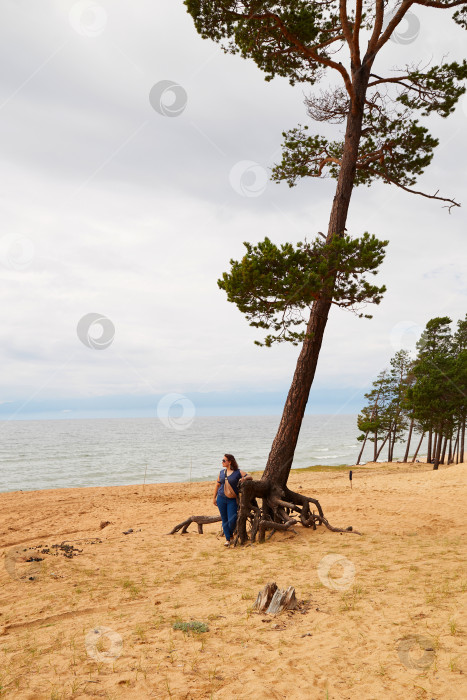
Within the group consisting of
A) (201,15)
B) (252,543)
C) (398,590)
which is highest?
(201,15)

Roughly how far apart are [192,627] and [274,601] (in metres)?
1.14

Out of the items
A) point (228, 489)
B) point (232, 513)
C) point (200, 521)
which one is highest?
point (228, 489)

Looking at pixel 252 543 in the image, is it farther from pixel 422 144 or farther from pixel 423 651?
pixel 422 144

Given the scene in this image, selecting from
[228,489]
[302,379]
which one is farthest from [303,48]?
[228,489]

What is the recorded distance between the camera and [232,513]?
10031mm

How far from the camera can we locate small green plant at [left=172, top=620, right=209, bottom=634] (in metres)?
5.02

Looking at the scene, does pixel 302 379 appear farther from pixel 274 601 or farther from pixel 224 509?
pixel 274 601

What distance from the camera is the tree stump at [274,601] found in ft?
18.0

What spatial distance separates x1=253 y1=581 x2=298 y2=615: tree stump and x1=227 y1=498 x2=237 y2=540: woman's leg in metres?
4.17

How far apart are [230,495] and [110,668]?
569cm

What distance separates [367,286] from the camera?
897 cm

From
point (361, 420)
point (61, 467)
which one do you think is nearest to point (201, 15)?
point (61, 467)

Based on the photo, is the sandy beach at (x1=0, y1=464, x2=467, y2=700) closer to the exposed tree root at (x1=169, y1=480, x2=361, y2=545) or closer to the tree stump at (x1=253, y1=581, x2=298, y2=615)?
the tree stump at (x1=253, y1=581, x2=298, y2=615)

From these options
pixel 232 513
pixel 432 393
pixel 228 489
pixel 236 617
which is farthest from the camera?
pixel 432 393
